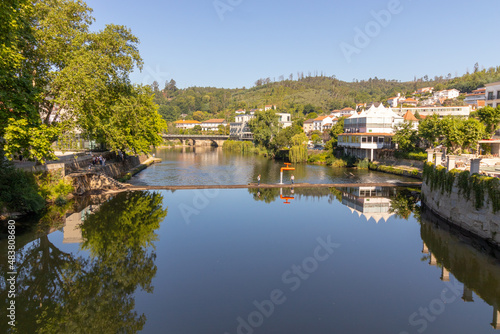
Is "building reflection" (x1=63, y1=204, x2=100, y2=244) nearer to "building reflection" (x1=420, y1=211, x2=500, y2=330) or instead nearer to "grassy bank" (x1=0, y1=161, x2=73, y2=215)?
"grassy bank" (x1=0, y1=161, x2=73, y2=215)

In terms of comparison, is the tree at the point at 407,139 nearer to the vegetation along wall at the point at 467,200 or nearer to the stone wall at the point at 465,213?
the vegetation along wall at the point at 467,200

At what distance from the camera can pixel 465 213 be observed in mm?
21641

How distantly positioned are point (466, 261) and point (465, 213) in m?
5.38

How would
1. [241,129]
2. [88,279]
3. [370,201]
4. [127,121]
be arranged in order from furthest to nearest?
1. [241,129]
2. [127,121]
3. [370,201]
4. [88,279]

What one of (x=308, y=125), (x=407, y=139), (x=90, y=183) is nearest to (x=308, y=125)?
(x=308, y=125)

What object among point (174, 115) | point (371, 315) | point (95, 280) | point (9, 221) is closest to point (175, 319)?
point (95, 280)

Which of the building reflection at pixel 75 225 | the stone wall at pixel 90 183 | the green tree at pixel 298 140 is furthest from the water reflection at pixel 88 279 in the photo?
the green tree at pixel 298 140

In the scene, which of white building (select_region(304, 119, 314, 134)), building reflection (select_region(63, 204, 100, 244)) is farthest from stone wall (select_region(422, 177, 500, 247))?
white building (select_region(304, 119, 314, 134))

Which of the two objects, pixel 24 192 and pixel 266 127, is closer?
pixel 24 192

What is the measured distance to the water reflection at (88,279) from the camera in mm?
11586

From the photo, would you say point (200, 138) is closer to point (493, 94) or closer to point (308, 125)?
point (308, 125)

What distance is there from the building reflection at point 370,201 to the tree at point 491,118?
16.2 metres

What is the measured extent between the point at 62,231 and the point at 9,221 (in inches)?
151

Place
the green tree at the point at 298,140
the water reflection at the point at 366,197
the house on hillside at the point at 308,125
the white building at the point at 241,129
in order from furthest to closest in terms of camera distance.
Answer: the house on hillside at the point at 308,125 < the white building at the point at 241,129 < the green tree at the point at 298,140 < the water reflection at the point at 366,197
